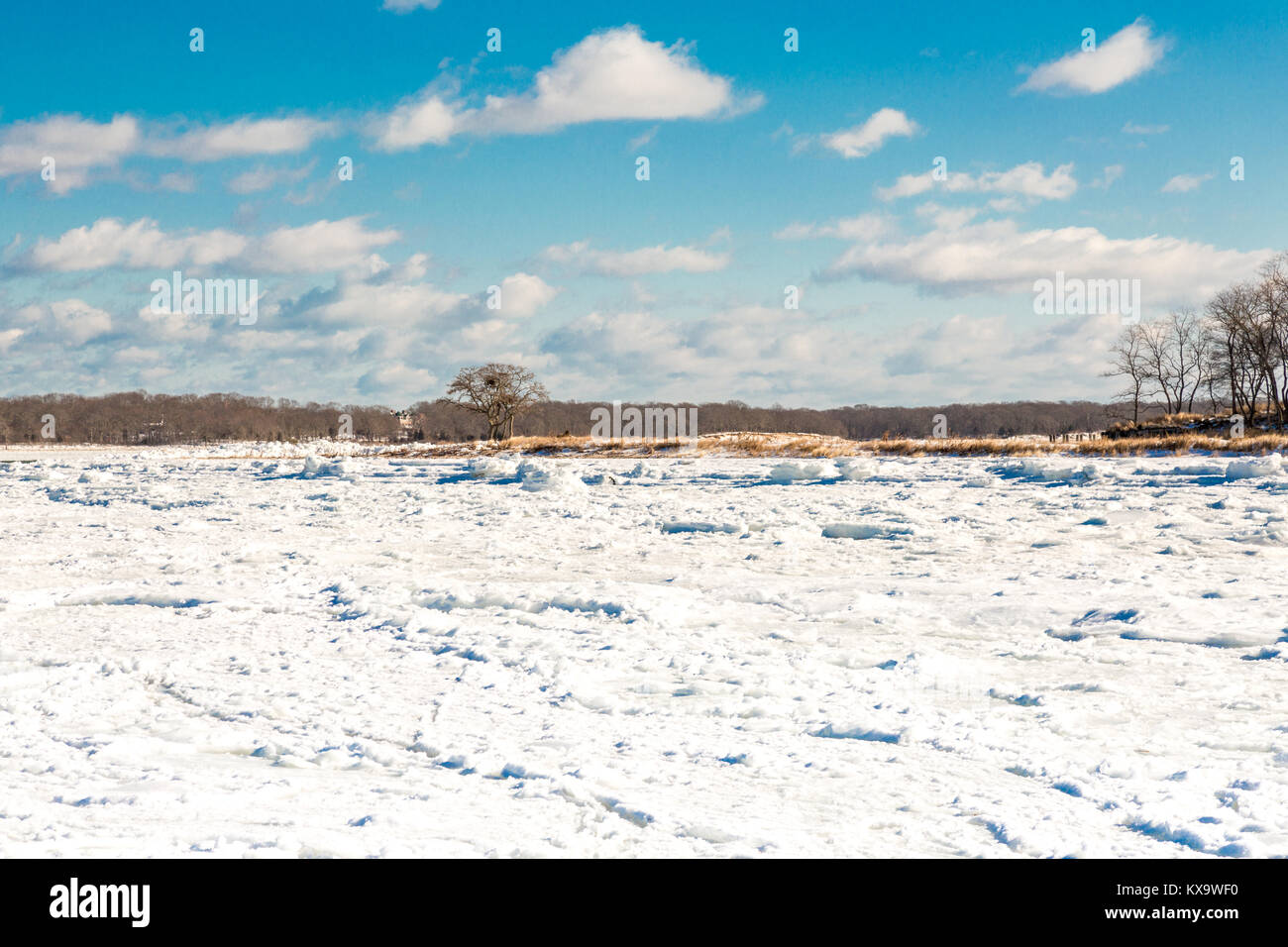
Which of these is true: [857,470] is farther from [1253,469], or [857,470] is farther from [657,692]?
[657,692]

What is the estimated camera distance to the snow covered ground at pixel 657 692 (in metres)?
3.29

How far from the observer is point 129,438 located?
358 feet

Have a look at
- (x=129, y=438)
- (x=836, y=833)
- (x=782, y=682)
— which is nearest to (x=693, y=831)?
(x=836, y=833)

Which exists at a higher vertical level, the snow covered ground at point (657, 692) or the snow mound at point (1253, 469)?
the snow mound at point (1253, 469)

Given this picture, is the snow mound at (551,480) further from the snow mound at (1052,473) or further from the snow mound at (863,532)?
the snow mound at (1052,473)

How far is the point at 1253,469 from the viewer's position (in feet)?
56.1

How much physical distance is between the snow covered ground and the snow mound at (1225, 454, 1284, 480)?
6.18 meters

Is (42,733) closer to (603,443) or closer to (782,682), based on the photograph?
(782,682)

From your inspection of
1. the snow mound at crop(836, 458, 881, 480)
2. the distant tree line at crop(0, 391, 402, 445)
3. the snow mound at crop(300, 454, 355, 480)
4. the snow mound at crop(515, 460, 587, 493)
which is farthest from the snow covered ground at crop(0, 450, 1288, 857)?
A: the distant tree line at crop(0, 391, 402, 445)

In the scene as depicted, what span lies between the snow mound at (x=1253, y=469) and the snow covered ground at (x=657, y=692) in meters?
6.18

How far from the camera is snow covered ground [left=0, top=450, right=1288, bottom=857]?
329cm

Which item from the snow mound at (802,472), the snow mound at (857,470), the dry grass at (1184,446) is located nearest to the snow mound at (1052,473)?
the snow mound at (857,470)

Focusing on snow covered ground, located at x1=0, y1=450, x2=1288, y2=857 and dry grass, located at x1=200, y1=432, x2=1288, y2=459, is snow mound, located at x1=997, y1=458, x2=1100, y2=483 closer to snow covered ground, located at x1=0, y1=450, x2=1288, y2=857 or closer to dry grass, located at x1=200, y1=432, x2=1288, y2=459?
snow covered ground, located at x1=0, y1=450, x2=1288, y2=857
